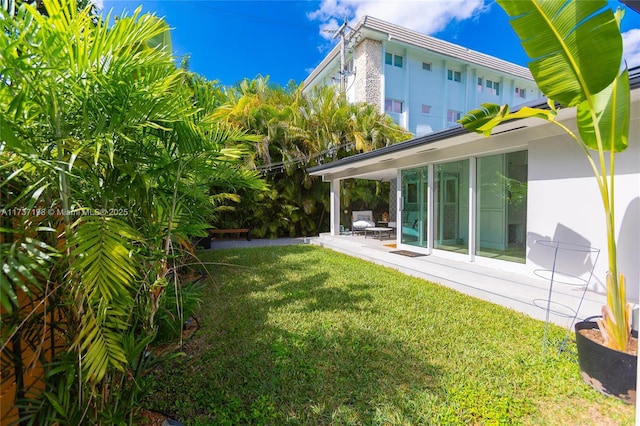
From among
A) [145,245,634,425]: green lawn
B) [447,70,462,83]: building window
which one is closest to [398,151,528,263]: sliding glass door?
[145,245,634,425]: green lawn

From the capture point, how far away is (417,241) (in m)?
9.01

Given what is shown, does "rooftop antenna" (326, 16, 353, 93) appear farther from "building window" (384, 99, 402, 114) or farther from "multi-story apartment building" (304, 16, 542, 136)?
"building window" (384, 99, 402, 114)

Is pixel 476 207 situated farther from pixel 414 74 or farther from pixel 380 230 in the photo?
pixel 414 74

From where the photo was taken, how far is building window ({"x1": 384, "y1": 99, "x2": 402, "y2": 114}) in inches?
788

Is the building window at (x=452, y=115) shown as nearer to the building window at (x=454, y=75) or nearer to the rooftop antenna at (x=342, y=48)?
the building window at (x=454, y=75)

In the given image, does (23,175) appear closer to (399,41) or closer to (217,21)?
(217,21)

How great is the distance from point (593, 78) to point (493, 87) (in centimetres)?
2535

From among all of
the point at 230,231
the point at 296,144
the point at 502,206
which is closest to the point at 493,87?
the point at 296,144

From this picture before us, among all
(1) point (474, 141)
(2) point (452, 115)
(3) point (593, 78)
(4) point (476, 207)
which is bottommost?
(4) point (476, 207)

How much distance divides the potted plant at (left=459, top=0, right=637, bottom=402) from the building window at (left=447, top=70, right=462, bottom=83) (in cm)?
2193

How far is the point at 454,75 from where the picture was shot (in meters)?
21.9

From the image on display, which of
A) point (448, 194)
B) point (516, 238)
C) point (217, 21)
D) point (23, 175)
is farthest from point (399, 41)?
point (23, 175)

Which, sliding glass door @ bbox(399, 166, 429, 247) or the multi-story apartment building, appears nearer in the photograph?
sliding glass door @ bbox(399, 166, 429, 247)

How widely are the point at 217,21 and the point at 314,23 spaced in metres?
8.82
